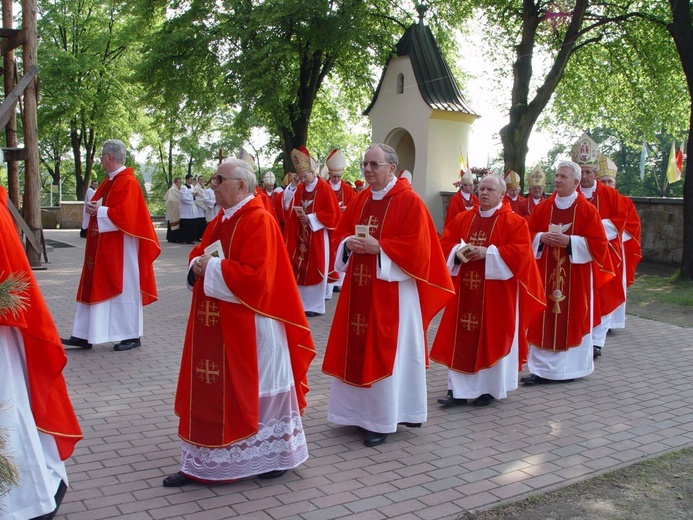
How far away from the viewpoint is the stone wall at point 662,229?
1663 cm

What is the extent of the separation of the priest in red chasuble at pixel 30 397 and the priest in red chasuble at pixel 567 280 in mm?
4969

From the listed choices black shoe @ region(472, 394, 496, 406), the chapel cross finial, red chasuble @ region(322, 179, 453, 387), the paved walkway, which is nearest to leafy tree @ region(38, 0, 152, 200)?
the chapel cross finial

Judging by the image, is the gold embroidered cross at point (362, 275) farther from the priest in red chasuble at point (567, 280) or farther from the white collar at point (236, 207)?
the priest in red chasuble at point (567, 280)

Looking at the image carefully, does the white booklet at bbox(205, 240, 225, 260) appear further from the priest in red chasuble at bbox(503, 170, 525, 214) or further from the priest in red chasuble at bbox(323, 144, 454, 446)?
the priest in red chasuble at bbox(503, 170, 525, 214)

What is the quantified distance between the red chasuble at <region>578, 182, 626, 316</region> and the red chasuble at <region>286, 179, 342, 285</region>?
376 centimetres

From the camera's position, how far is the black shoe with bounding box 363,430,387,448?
5.67 m

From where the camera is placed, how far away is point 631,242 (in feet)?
35.2

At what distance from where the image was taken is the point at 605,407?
6871 millimetres

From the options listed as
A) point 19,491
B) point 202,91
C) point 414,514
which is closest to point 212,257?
point 19,491

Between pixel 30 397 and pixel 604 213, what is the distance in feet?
24.1

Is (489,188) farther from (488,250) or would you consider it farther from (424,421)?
(424,421)

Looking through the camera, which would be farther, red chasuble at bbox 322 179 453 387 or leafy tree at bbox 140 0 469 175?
leafy tree at bbox 140 0 469 175

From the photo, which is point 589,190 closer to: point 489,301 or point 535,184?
point 535,184

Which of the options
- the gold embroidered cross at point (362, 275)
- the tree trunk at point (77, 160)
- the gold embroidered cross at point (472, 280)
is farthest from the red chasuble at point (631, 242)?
the tree trunk at point (77, 160)
